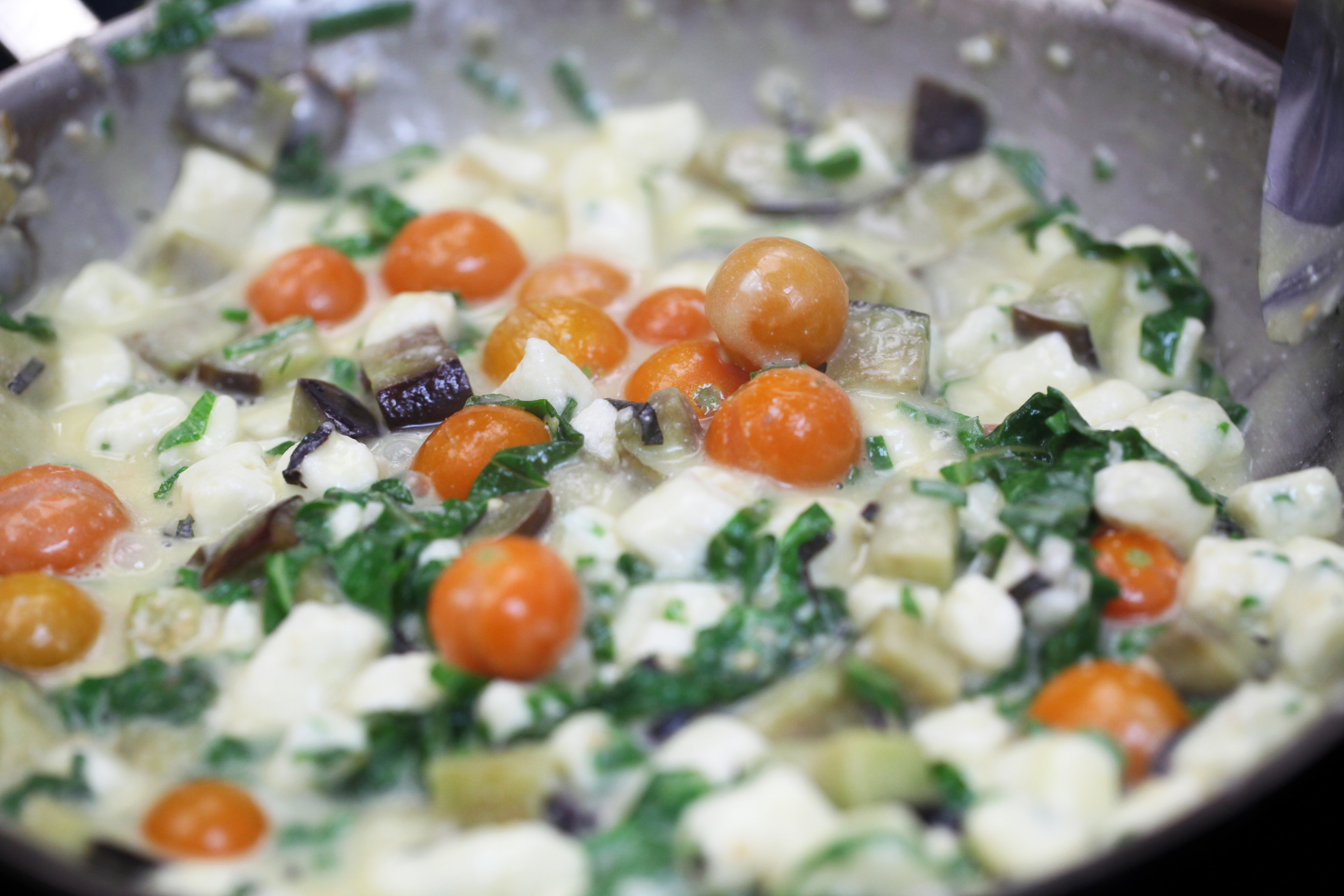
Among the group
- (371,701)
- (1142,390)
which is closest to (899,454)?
(1142,390)

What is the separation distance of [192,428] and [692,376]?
1.58m

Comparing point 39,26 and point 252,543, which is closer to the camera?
point 252,543

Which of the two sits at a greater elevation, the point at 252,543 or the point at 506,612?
the point at 506,612

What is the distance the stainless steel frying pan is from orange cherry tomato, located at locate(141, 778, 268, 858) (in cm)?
264

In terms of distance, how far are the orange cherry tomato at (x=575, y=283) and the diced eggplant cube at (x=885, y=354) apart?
94cm

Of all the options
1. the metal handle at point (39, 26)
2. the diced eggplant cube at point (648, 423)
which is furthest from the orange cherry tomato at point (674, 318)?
the metal handle at point (39, 26)

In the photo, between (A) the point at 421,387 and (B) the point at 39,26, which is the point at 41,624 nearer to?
(A) the point at 421,387

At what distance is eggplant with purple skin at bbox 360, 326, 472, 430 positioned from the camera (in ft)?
12.2

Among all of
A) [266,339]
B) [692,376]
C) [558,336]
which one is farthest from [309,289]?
[692,376]

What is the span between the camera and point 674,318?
13.4 feet

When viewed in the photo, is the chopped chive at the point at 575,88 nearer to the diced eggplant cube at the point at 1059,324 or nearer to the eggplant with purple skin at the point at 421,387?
the eggplant with purple skin at the point at 421,387

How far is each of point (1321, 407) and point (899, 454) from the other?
137cm

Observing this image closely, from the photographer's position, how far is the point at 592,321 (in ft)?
13.0

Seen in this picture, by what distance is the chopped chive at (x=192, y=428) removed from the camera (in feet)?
12.1
